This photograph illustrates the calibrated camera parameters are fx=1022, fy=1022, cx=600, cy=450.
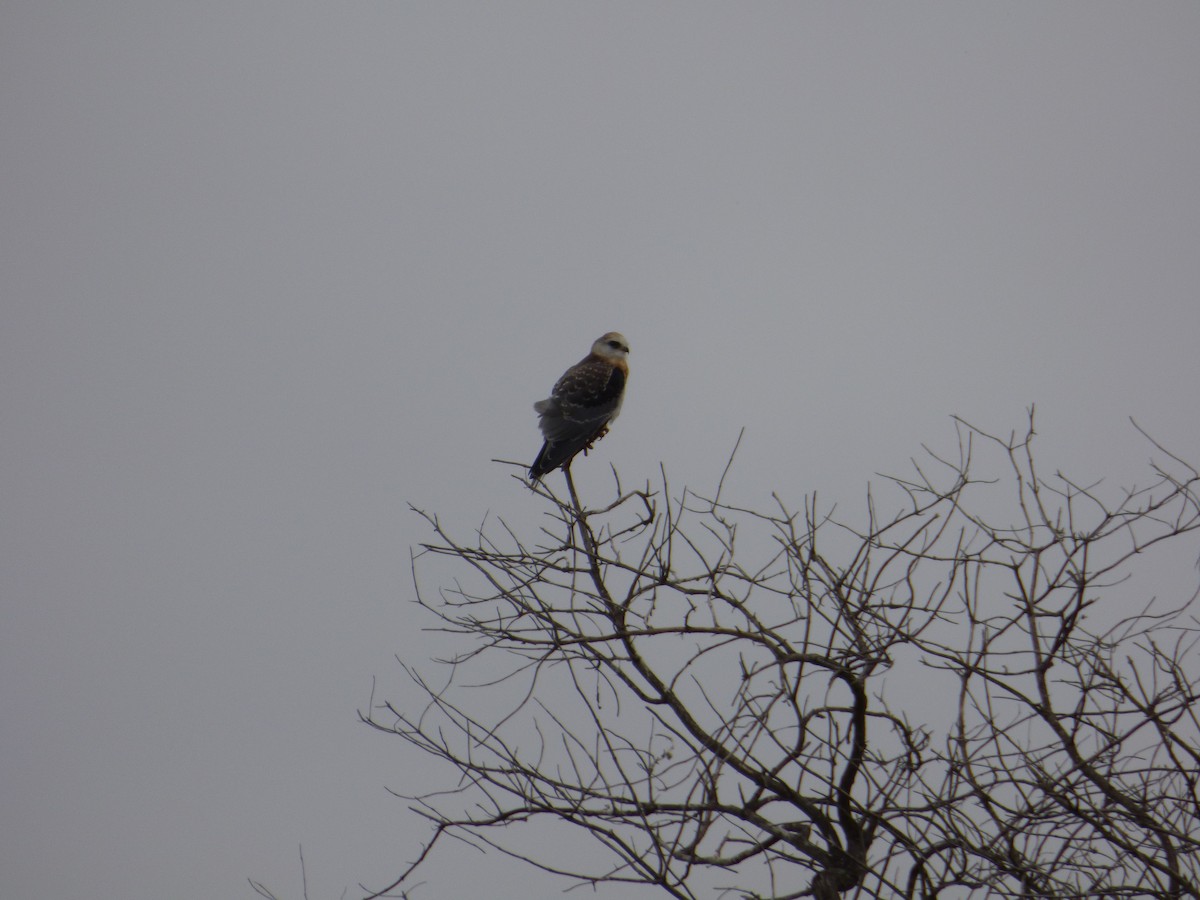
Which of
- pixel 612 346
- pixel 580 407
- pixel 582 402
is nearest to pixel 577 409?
pixel 580 407

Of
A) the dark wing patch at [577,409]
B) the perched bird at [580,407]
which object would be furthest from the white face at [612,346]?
the dark wing patch at [577,409]

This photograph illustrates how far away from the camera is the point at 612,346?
368 inches

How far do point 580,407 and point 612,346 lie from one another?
154 cm

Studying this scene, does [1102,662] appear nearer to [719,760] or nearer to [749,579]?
[749,579]

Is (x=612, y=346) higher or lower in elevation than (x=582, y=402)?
higher

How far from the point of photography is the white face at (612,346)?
30.3 feet

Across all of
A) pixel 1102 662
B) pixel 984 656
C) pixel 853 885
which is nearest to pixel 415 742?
pixel 853 885

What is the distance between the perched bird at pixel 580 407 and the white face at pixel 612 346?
0.06 m

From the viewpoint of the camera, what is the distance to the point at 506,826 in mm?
3322

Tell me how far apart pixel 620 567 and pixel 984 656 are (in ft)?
3.94

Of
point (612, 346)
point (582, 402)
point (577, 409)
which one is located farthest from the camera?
point (612, 346)

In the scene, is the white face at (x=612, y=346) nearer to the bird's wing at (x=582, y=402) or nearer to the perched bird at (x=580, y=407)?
the perched bird at (x=580, y=407)

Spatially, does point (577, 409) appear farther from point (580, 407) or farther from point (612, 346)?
point (612, 346)

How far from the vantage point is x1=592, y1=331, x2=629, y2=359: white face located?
925 centimetres
